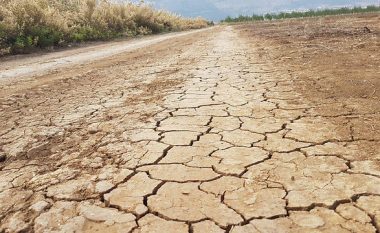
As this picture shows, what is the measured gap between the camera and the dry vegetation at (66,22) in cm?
1048

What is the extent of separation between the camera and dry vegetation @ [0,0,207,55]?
413 inches

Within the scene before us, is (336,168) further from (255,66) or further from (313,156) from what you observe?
(255,66)

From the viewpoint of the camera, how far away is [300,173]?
7.56ft

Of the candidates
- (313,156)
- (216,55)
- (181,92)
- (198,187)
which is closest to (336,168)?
(313,156)

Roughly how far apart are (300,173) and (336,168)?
215 mm

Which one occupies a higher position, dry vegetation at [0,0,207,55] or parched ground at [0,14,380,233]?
dry vegetation at [0,0,207,55]

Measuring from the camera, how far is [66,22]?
12914 mm

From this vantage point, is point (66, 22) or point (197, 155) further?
point (66, 22)

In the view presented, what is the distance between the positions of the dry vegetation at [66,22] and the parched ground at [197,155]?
19.8ft

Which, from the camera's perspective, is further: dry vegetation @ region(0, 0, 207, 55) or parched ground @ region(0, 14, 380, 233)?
dry vegetation @ region(0, 0, 207, 55)

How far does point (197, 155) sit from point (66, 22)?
11417 mm

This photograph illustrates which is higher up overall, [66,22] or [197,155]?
[66,22]

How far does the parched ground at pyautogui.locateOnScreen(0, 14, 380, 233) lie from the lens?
6.39ft

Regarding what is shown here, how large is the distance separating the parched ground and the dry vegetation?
603cm
